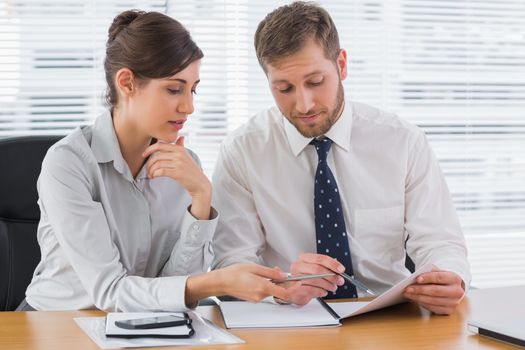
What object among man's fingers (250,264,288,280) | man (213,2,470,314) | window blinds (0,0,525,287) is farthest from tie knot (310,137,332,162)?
window blinds (0,0,525,287)

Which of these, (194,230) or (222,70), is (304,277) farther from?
(222,70)

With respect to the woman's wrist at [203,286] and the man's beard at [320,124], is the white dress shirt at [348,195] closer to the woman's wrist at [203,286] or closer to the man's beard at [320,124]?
the man's beard at [320,124]

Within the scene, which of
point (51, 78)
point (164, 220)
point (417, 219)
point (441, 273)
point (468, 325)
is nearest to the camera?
point (468, 325)

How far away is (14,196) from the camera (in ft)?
7.04

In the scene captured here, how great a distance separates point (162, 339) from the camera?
5.04 ft

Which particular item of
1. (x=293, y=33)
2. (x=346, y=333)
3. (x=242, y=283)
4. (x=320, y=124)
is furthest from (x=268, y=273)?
(x=293, y=33)

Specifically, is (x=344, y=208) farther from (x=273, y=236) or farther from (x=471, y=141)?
(x=471, y=141)

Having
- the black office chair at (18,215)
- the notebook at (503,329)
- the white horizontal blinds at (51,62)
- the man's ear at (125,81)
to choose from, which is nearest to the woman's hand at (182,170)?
the man's ear at (125,81)

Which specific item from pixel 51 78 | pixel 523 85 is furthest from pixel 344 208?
pixel 523 85

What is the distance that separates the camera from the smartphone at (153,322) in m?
1.56

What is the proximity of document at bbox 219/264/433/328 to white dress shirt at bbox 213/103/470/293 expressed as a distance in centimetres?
41

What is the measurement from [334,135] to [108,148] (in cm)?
67

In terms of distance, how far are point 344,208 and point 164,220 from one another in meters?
0.53

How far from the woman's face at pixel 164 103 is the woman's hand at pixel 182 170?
0.17ft
